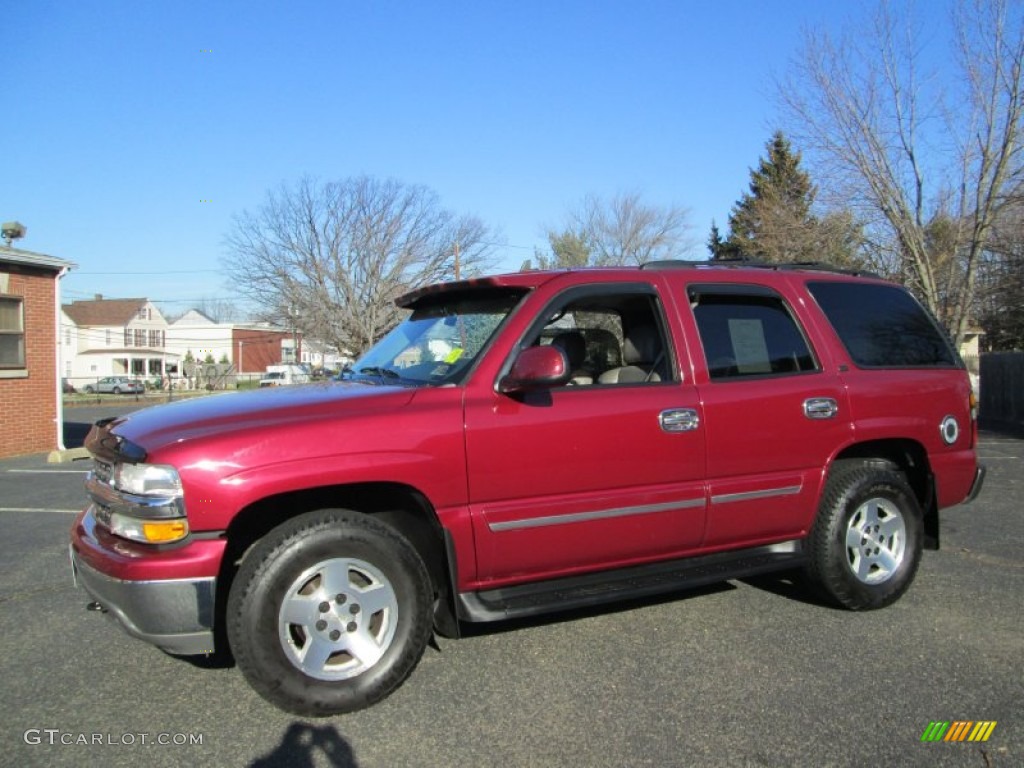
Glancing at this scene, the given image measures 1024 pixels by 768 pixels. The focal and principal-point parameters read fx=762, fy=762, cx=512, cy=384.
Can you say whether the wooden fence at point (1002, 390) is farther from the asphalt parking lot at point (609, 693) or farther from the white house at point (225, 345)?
the white house at point (225, 345)

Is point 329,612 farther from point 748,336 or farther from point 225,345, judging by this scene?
point 225,345

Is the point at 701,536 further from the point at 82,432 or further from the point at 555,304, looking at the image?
the point at 82,432

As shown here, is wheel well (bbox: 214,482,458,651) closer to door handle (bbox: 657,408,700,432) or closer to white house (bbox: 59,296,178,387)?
door handle (bbox: 657,408,700,432)

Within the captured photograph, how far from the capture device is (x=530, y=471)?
11.3 feet

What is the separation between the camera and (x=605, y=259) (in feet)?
115

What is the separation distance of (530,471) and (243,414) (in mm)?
1276

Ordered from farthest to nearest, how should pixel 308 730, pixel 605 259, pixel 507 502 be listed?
pixel 605 259 → pixel 507 502 → pixel 308 730

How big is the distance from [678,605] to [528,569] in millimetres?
1395

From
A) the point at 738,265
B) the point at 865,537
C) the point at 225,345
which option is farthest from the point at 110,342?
the point at 865,537

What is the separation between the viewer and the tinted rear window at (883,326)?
4570mm

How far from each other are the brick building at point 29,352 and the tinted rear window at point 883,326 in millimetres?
14043

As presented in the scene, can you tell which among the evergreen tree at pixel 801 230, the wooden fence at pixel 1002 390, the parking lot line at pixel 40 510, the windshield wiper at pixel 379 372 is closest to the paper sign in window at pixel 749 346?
the windshield wiper at pixel 379 372

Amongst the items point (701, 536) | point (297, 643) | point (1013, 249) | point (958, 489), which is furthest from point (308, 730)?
point (1013, 249)

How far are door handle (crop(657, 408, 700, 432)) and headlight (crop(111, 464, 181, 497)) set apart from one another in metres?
2.20
